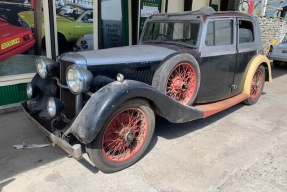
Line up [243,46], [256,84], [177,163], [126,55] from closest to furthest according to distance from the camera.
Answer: [177,163], [126,55], [243,46], [256,84]

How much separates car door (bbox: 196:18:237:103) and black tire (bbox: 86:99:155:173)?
1.25 meters

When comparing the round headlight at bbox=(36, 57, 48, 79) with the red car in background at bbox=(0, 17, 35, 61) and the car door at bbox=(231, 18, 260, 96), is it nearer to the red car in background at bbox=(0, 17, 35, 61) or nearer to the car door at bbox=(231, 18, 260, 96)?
the red car in background at bbox=(0, 17, 35, 61)

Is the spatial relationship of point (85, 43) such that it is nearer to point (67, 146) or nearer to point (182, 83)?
point (182, 83)

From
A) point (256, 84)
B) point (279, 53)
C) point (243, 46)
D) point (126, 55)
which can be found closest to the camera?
point (126, 55)

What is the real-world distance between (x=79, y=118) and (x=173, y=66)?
140cm

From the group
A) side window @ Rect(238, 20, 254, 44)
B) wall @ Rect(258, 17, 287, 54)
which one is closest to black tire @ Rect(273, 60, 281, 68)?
wall @ Rect(258, 17, 287, 54)

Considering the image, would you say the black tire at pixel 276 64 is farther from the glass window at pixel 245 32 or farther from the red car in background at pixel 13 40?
the red car in background at pixel 13 40

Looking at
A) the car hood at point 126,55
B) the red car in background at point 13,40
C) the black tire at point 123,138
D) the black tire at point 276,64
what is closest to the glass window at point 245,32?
the car hood at point 126,55

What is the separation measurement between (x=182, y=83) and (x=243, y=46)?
1658 millimetres

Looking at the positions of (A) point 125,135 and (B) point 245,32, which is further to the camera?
(B) point 245,32

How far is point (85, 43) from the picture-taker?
569cm

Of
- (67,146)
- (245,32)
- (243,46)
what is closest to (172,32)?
(243,46)

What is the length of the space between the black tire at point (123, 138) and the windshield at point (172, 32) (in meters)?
1.45

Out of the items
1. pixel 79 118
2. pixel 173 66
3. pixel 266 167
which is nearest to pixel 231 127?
pixel 266 167
